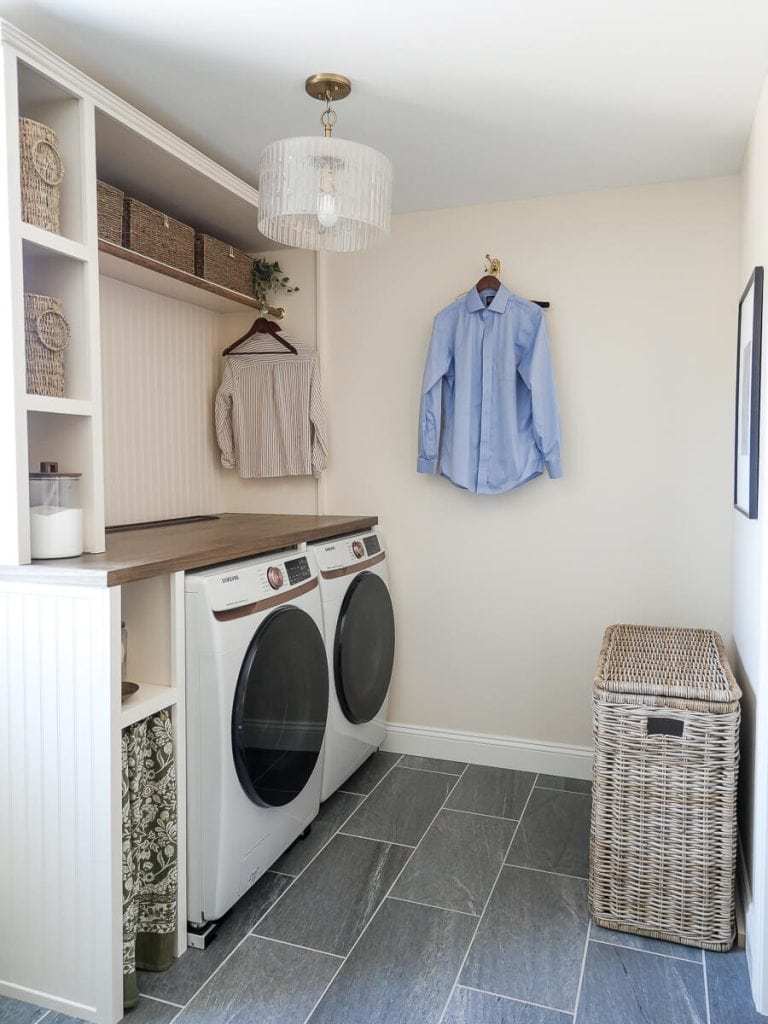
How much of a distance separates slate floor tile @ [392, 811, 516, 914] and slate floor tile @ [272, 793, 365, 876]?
299mm

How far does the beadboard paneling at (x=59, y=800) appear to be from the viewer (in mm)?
1686

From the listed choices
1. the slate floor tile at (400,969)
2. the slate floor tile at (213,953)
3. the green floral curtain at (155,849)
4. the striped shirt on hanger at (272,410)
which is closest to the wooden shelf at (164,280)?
the striped shirt on hanger at (272,410)

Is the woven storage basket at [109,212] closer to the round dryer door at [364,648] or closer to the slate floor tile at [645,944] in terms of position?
the round dryer door at [364,648]

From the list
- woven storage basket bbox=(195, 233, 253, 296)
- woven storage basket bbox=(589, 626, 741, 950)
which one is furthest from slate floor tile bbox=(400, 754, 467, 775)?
woven storage basket bbox=(195, 233, 253, 296)

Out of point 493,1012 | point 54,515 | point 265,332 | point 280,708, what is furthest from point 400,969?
point 265,332

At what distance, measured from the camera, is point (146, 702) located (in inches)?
70.9

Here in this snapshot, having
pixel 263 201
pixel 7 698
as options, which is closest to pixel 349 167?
pixel 263 201

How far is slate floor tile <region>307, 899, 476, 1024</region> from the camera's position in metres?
1.75

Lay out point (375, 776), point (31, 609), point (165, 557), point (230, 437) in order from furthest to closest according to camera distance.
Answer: point (230, 437)
point (375, 776)
point (165, 557)
point (31, 609)

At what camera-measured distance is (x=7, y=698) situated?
5.86 feet

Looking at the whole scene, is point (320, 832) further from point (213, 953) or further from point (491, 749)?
point (491, 749)

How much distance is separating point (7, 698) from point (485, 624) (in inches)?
74.2

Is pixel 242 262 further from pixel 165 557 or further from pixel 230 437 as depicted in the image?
pixel 165 557

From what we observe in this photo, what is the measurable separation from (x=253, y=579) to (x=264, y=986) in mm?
975
